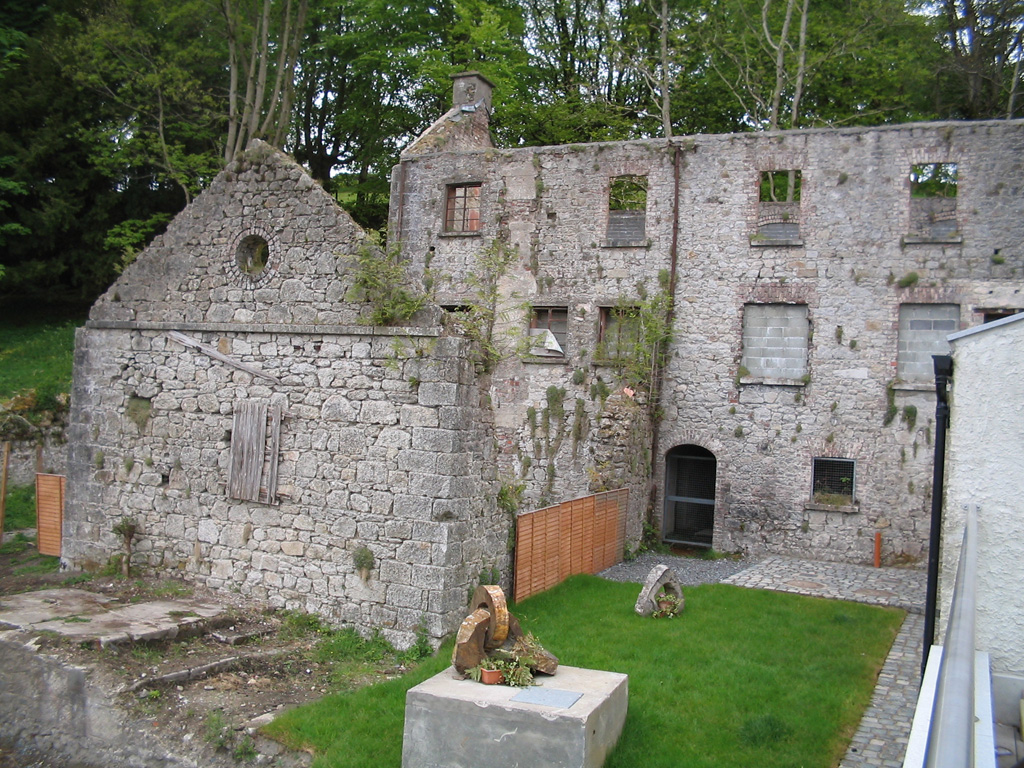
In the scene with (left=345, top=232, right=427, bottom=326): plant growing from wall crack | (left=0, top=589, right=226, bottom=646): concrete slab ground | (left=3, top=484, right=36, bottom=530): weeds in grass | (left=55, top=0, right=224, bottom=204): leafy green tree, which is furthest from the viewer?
(left=55, top=0, right=224, bottom=204): leafy green tree

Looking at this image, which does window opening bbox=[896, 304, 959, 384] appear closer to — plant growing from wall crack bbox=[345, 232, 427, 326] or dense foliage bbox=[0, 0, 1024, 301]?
dense foliage bbox=[0, 0, 1024, 301]

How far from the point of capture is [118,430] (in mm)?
Answer: 11422

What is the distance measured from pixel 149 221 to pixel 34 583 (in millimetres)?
15714

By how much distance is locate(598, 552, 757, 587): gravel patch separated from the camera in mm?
13133

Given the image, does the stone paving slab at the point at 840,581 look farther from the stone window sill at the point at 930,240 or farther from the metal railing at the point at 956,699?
the metal railing at the point at 956,699

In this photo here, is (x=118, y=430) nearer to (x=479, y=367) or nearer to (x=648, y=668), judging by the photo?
(x=479, y=367)

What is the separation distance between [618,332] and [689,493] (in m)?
3.56

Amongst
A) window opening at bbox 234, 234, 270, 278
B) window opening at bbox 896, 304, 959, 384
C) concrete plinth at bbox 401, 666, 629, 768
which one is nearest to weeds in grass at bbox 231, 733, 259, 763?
concrete plinth at bbox 401, 666, 629, 768

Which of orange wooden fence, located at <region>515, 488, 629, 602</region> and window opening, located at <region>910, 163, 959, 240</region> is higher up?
window opening, located at <region>910, 163, 959, 240</region>

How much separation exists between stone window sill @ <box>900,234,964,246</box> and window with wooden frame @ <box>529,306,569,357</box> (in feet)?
21.3

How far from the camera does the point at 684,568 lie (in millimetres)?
14188

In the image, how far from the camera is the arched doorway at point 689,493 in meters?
17.0

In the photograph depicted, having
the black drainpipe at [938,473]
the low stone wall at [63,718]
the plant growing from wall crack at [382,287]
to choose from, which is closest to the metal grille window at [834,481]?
the black drainpipe at [938,473]

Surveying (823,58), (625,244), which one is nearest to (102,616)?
(625,244)
